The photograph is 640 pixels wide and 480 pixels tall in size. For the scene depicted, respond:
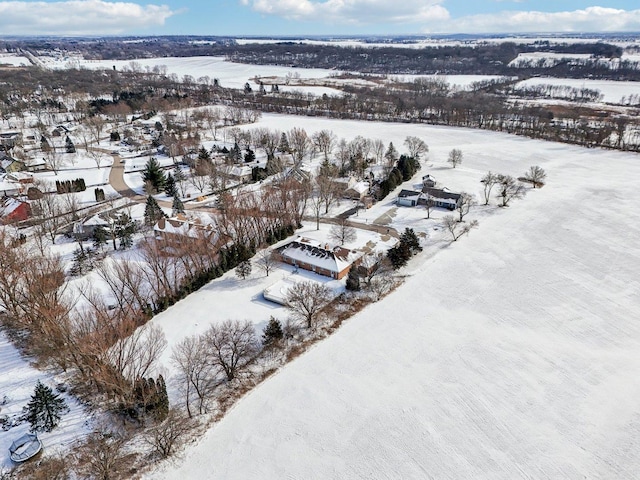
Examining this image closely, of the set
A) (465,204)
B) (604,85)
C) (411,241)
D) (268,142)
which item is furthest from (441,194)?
(604,85)

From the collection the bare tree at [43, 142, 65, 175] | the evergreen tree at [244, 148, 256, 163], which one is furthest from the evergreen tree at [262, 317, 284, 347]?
the bare tree at [43, 142, 65, 175]

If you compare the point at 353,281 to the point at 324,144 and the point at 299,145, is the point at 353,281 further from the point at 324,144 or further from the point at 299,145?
the point at 324,144

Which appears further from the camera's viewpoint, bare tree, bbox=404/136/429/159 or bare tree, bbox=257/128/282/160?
bare tree, bbox=257/128/282/160

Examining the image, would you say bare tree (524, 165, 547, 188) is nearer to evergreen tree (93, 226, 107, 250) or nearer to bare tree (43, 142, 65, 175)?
evergreen tree (93, 226, 107, 250)

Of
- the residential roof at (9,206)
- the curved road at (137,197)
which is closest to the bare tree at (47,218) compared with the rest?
the residential roof at (9,206)

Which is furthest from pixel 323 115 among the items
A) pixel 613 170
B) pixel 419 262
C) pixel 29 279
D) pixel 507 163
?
pixel 29 279

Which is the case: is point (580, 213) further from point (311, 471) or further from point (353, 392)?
point (311, 471)
